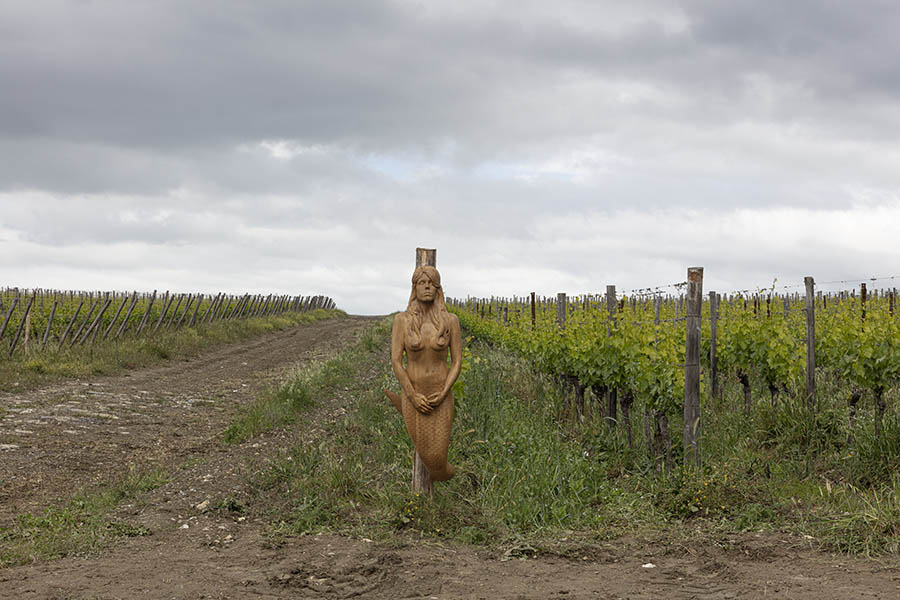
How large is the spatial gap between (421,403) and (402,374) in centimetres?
30

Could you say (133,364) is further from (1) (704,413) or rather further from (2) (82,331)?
(1) (704,413)

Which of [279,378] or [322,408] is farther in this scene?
[279,378]

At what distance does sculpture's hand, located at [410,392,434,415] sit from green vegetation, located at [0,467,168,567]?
2.51 m

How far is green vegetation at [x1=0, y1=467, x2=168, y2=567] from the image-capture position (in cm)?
591

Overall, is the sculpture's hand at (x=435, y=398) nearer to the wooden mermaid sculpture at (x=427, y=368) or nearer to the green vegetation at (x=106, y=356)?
the wooden mermaid sculpture at (x=427, y=368)

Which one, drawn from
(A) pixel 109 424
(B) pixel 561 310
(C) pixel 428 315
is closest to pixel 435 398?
(C) pixel 428 315

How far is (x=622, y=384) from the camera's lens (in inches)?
377

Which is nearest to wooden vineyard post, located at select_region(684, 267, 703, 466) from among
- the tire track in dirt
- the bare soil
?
the bare soil

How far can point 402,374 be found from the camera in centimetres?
661

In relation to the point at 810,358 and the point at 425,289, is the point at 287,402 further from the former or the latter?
the point at 810,358

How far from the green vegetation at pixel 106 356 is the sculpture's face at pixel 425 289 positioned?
10688mm

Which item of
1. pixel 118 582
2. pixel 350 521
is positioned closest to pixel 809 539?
pixel 350 521

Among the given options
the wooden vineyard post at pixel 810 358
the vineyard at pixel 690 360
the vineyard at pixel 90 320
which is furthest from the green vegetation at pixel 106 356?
the wooden vineyard post at pixel 810 358

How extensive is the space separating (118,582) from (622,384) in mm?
6315
